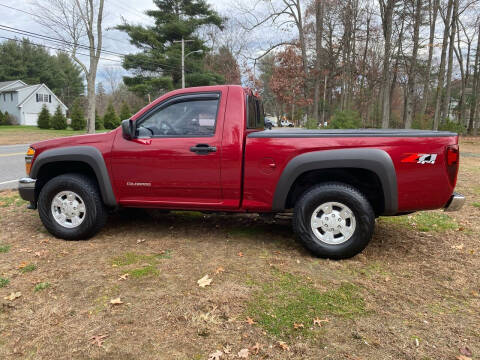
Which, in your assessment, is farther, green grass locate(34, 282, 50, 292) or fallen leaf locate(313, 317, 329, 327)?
green grass locate(34, 282, 50, 292)

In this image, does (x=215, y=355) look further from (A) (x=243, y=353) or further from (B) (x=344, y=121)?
(B) (x=344, y=121)

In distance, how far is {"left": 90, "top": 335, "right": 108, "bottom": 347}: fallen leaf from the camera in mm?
2354

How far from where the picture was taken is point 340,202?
3586mm

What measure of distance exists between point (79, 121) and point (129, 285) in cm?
3737

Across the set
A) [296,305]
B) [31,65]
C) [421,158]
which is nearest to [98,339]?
[296,305]

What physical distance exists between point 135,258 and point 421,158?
307cm

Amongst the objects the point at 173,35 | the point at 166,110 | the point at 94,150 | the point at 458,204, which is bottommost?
the point at 458,204

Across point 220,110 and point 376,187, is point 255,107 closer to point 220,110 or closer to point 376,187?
point 220,110

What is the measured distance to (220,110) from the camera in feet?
12.8

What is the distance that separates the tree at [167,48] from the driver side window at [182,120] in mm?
30044

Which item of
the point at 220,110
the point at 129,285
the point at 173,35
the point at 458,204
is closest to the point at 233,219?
the point at 220,110

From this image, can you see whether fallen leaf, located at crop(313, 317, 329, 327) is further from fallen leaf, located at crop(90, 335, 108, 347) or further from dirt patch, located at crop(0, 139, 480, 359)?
fallen leaf, located at crop(90, 335, 108, 347)

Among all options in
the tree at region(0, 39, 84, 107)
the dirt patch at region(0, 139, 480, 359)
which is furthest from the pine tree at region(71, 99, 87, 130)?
the dirt patch at region(0, 139, 480, 359)

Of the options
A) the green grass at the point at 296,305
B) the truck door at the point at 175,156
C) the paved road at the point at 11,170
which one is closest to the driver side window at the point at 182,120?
the truck door at the point at 175,156
